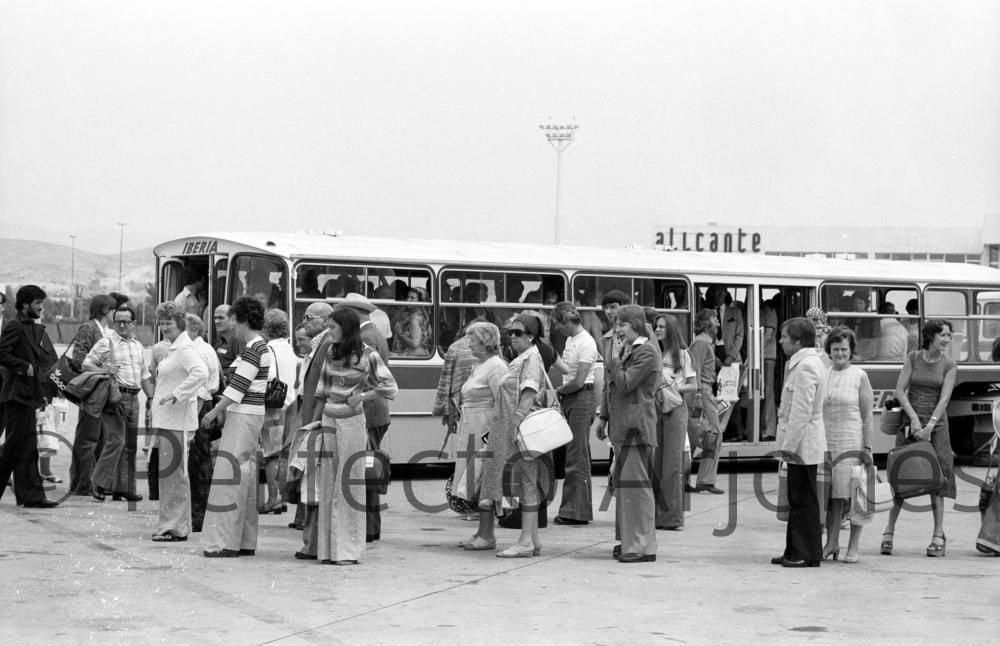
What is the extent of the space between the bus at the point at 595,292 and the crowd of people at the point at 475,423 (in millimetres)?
2779

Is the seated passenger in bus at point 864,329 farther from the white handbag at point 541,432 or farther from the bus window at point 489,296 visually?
the white handbag at point 541,432

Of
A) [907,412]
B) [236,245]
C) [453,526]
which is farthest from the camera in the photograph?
[236,245]

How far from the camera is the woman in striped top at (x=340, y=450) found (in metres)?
9.17

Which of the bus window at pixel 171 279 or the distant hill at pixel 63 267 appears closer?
the bus window at pixel 171 279

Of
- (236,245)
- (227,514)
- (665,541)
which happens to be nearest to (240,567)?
(227,514)

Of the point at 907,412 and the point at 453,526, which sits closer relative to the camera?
the point at 907,412

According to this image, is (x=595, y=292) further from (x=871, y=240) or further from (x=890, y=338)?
(x=871, y=240)

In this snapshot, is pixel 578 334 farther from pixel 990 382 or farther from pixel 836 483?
pixel 990 382

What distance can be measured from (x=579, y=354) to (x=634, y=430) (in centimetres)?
176

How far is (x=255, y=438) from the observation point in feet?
31.7

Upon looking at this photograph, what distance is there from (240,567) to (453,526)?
8.81 ft

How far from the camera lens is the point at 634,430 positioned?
9.67 meters

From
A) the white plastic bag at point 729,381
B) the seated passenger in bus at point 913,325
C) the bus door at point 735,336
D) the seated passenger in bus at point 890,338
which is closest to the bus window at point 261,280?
the white plastic bag at point 729,381

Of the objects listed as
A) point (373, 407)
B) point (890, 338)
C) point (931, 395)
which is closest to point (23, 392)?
point (373, 407)
